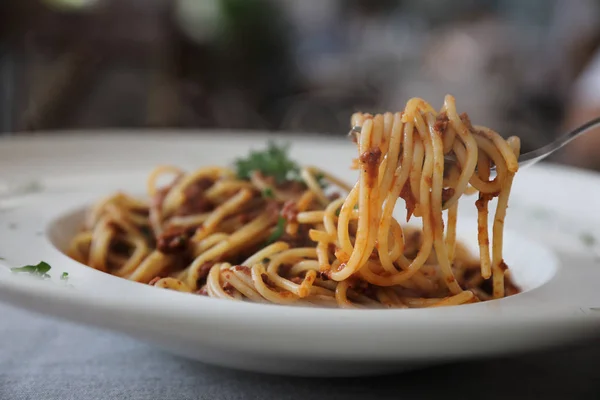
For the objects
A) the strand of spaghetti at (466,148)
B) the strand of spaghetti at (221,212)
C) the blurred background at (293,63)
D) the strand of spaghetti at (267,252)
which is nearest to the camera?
the strand of spaghetti at (466,148)

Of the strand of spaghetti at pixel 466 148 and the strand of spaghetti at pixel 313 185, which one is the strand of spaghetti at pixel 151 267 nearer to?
the strand of spaghetti at pixel 313 185

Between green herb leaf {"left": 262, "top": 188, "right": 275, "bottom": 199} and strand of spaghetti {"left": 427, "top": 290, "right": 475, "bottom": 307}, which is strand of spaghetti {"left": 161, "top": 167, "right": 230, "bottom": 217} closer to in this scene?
green herb leaf {"left": 262, "top": 188, "right": 275, "bottom": 199}

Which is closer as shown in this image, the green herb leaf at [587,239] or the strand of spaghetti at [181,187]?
the green herb leaf at [587,239]

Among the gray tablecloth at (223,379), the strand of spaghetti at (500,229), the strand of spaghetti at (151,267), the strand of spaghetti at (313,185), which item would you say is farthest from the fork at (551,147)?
the strand of spaghetti at (151,267)

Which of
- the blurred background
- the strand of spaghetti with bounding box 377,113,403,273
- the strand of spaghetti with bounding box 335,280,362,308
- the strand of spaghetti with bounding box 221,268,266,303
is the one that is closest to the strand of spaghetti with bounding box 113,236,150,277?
the strand of spaghetti with bounding box 221,268,266,303

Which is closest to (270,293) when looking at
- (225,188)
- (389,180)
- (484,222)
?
(389,180)
